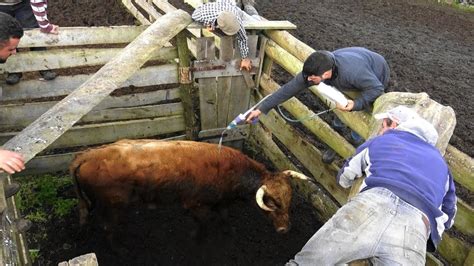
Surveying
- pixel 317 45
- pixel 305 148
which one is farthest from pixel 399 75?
pixel 305 148

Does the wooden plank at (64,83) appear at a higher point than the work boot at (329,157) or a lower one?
higher

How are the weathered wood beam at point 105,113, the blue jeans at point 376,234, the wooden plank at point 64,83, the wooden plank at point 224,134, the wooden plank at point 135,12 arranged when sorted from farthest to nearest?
the wooden plank at point 135,12
the wooden plank at point 224,134
the weathered wood beam at point 105,113
the wooden plank at point 64,83
the blue jeans at point 376,234

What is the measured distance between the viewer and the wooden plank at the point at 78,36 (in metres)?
4.54

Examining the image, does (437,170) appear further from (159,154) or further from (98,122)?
(98,122)

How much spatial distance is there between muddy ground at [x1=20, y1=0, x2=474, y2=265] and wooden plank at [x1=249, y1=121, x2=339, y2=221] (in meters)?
0.20

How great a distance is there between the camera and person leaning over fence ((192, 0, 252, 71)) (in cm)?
461

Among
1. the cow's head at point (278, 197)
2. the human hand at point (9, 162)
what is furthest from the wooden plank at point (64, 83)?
the human hand at point (9, 162)

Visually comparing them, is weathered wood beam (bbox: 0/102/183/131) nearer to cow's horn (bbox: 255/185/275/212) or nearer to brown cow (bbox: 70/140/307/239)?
brown cow (bbox: 70/140/307/239)

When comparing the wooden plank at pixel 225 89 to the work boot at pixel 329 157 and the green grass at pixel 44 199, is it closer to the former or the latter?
the work boot at pixel 329 157

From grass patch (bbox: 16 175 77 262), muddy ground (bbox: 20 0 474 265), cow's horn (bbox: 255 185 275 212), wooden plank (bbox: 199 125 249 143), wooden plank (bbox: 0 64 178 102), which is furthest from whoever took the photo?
wooden plank (bbox: 199 125 249 143)

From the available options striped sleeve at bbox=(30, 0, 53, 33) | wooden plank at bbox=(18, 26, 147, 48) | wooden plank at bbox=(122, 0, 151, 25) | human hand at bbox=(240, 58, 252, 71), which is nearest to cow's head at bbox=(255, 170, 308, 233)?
human hand at bbox=(240, 58, 252, 71)

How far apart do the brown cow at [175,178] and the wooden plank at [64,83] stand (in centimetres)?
106

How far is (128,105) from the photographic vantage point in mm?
5398

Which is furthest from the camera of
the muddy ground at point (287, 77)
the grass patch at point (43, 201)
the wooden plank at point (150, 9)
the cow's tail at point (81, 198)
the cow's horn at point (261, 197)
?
the wooden plank at point (150, 9)
